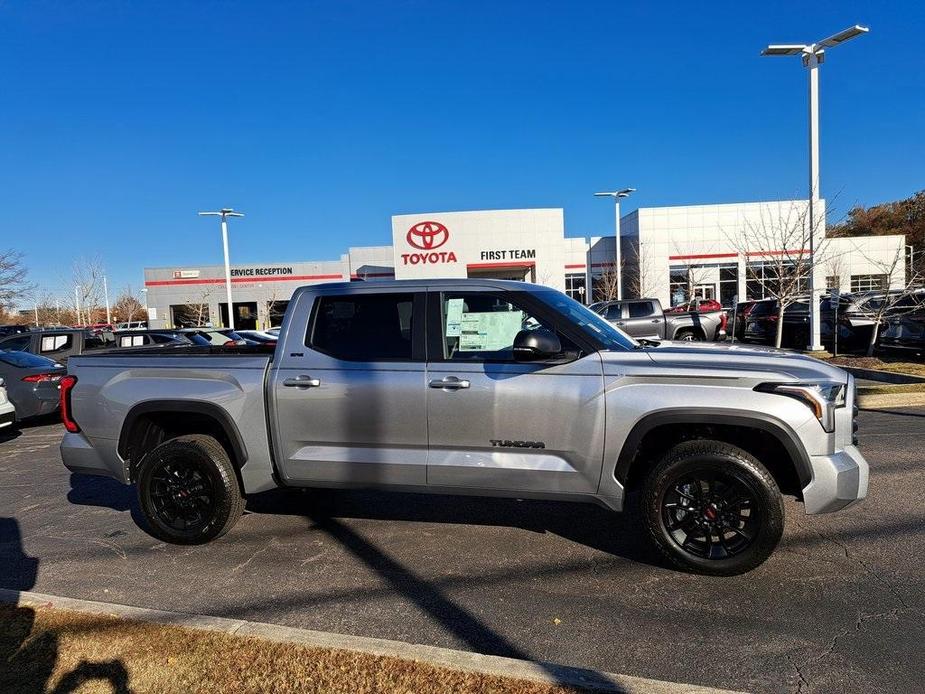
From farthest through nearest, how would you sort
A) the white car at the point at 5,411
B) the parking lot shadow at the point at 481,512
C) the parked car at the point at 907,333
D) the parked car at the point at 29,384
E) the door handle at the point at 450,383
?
the parked car at the point at 907,333 → the parked car at the point at 29,384 → the white car at the point at 5,411 → the parking lot shadow at the point at 481,512 → the door handle at the point at 450,383

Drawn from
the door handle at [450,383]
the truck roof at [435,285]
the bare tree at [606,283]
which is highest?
the bare tree at [606,283]

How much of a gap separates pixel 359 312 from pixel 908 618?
3802 mm

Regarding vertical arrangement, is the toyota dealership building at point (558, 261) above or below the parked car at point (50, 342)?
above

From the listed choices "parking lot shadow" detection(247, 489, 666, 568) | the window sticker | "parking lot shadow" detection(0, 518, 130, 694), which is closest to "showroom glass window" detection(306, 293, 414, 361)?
the window sticker

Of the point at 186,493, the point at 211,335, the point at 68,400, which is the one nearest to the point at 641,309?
the point at 211,335

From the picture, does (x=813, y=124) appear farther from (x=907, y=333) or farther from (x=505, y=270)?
(x=505, y=270)

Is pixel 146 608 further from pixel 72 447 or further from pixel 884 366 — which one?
pixel 884 366

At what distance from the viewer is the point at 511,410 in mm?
3846

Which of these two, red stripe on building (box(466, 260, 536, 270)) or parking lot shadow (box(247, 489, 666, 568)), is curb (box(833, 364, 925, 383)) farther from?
red stripe on building (box(466, 260, 536, 270))

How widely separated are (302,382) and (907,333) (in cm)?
1461

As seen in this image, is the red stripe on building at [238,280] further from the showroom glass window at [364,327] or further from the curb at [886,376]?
the showroom glass window at [364,327]

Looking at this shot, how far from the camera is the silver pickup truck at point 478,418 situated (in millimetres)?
3596

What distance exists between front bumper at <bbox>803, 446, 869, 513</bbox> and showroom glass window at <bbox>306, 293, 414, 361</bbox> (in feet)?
8.75

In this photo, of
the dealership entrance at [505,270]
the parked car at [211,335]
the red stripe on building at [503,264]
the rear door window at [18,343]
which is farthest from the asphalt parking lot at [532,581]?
the dealership entrance at [505,270]
